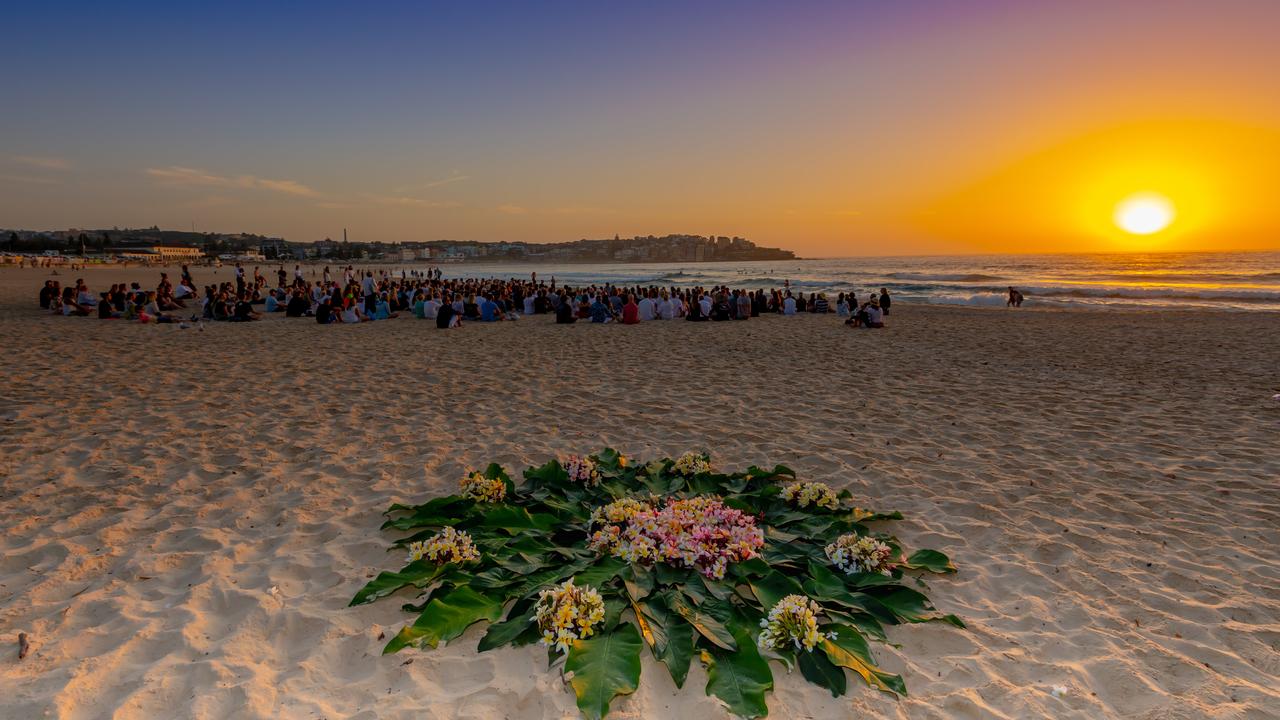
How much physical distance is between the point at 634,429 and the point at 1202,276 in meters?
60.5

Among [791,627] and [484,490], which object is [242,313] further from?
[791,627]

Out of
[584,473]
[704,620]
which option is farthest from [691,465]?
[704,620]

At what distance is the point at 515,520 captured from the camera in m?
4.13

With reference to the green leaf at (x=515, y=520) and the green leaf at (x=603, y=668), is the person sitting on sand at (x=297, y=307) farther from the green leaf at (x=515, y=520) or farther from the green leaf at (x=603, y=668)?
the green leaf at (x=603, y=668)

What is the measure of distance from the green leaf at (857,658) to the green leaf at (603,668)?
923 millimetres

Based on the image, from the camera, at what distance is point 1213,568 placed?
3.86 metres

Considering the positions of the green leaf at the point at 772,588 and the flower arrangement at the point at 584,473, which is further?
the flower arrangement at the point at 584,473

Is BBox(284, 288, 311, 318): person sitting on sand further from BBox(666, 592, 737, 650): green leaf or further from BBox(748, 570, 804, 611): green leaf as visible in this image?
BBox(748, 570, 804, 611): green leaf

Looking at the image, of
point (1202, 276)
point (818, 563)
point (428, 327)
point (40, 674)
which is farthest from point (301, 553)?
point (1202, 276)

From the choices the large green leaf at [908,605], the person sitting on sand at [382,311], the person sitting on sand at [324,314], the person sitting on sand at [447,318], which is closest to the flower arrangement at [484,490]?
the large green leaf at [908,605]

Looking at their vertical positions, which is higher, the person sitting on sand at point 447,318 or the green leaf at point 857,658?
the person sitting on sand at point 447,318

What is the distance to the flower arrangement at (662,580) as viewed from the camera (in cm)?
281

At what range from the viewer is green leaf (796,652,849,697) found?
8.83 feet

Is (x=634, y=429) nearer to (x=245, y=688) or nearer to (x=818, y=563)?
(x=818, y=563)
